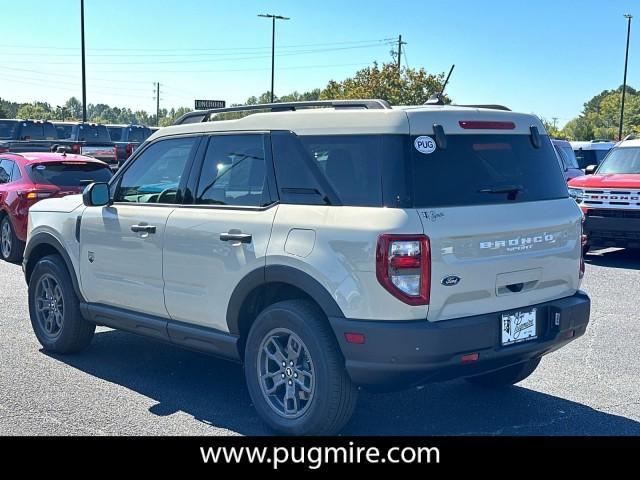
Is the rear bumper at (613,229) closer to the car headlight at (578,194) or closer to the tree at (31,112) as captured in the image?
the car headlight at (578,194)

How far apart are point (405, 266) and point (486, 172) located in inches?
35.3

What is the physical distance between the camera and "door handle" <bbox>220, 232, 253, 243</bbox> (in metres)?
4.76

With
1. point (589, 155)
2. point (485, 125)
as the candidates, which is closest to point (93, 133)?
point (589, 155)

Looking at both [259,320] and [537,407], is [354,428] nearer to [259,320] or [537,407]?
[259,320]

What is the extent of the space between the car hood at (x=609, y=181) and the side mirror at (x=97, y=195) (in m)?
8.65

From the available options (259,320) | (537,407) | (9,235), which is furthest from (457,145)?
(9,235)

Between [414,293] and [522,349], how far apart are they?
0.85 metres

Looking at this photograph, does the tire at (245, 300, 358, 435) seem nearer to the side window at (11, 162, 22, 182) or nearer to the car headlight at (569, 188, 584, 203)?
the side window at (11, 162, 22, 182)

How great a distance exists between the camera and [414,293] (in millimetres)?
4113

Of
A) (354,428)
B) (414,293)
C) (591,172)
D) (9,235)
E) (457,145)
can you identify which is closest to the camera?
(414,293)


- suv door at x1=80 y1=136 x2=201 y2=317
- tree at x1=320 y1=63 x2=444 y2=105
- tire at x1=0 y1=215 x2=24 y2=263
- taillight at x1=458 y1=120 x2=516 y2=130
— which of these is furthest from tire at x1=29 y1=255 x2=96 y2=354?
tree at x1=320 y1=63 x2=444 y2=105

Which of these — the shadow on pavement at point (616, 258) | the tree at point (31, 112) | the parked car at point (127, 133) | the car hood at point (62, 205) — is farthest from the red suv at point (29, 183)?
the tree at point (31, 112)

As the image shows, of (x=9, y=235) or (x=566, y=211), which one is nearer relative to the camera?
(x=566, y=211)
